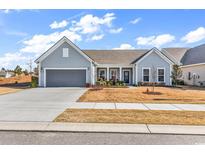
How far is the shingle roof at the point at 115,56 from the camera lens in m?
32.9

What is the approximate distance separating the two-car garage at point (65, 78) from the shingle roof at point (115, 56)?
4534 millimetres

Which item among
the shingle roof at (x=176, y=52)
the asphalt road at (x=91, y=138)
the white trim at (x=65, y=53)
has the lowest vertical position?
the asphalt road at (x=91, y=138)

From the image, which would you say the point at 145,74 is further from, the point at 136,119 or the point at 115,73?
the point at 136,119

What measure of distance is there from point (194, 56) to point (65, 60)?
18.3 metres

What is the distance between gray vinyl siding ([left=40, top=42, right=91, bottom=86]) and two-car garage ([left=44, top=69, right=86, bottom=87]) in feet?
2.83

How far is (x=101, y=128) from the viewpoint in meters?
7.58

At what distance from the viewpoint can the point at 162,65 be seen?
99.5 ft

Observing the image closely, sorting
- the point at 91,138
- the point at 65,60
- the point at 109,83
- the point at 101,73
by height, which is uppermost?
the point at 65,60

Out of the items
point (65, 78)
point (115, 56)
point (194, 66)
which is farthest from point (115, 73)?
point (194, 66)

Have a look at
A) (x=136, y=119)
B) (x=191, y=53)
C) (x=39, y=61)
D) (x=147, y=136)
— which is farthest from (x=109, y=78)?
(x=147, y=136)

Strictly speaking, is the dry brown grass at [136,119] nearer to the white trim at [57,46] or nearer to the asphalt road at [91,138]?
the asphalt road at [91,138]

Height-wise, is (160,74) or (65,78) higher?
(160,74)

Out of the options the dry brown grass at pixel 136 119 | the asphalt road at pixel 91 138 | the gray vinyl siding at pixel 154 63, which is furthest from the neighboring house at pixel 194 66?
the asphalt road at pixel 91 138

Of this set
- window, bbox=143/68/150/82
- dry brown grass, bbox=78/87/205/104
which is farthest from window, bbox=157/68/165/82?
dry brown grass, bbox=78/87/205/104
